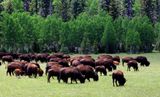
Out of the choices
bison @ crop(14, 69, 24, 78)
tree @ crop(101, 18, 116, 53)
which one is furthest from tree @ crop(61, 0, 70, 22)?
bison @ crop(14, 69, 24, 78)

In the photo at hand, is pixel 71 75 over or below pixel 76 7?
over

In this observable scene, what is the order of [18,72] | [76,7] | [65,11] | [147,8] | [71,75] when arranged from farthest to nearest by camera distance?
[76,7]
[65,11]
[147,8]
[18,72]
[71,75]

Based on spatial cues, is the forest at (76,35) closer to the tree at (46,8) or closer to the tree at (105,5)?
the tree at (105,5)

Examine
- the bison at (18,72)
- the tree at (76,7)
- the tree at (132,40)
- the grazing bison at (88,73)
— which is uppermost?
the grazing bison at (88,73)

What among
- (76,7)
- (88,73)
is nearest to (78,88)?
(88,73)

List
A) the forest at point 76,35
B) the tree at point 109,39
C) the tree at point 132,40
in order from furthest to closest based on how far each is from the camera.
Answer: the tree at point 109,39, the tree at point 132,40, the forest at point 76,35

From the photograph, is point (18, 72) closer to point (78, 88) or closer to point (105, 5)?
point (78, 88)

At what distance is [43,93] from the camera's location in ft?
100

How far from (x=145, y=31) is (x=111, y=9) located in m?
21.6

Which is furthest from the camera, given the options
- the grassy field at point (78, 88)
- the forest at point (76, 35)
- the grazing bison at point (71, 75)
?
the forest at point (76, 35)

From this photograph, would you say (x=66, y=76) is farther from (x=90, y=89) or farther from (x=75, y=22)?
(x=75, y=22)

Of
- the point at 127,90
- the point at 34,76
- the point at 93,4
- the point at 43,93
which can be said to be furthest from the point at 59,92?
the point at 93,4

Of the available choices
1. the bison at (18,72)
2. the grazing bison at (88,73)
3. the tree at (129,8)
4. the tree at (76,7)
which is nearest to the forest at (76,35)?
the tree at (76,7)

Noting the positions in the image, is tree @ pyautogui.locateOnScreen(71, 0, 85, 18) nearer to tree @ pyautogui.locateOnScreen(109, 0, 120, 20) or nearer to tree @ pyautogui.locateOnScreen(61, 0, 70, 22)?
tree @ pyautogui.locateOnScreen(61, 0, 70, 22)
